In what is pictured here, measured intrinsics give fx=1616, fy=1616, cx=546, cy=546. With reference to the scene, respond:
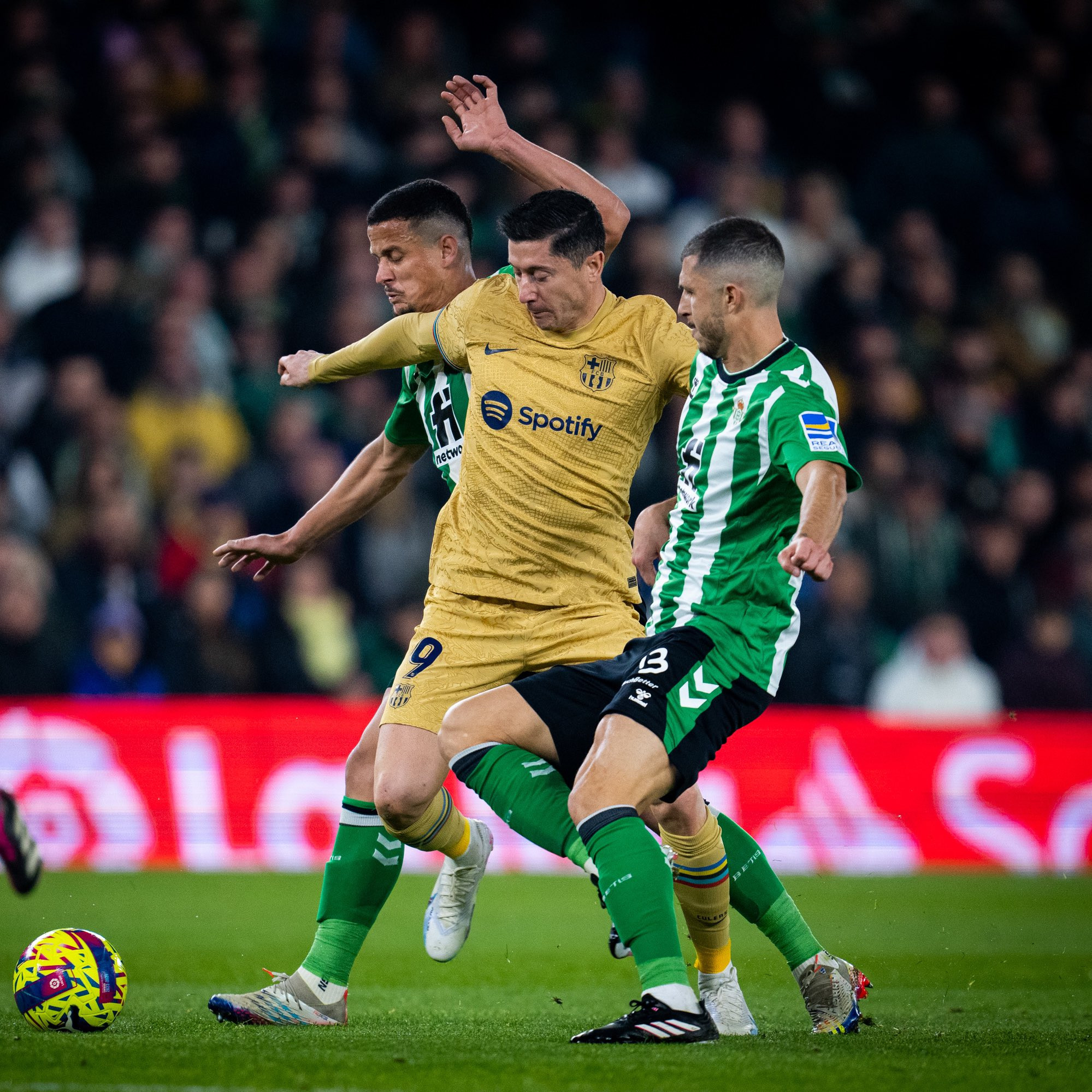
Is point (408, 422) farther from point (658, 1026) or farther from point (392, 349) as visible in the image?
point (658, 1026)

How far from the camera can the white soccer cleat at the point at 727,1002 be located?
4715mm

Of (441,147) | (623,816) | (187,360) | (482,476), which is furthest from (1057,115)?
(623,816)

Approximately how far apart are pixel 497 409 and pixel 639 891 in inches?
63.0

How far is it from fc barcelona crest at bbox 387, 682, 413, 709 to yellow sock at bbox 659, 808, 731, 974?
89 cm

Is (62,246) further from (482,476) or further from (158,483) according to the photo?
(482,476)

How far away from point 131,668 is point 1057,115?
9611mm

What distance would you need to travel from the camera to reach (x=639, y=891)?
4.12 metres

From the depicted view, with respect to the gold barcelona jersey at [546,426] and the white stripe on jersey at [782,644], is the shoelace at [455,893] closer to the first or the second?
the gold barcelona jersey at [546,426]

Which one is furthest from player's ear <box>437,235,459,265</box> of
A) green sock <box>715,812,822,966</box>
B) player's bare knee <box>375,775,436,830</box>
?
green sock <box>715,812,822,966</box>

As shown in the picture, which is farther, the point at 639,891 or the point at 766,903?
the point at 766,903

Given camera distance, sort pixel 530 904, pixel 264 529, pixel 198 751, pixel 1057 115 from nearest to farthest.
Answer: pixel 530 904 → pixel 198 751 → pixel 264 529 → pixel 1057 115

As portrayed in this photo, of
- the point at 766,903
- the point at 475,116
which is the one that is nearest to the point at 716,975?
the point at 766,903

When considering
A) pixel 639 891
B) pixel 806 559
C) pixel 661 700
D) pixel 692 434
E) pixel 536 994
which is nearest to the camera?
pixel 806 559

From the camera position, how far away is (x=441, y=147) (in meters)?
12.1
